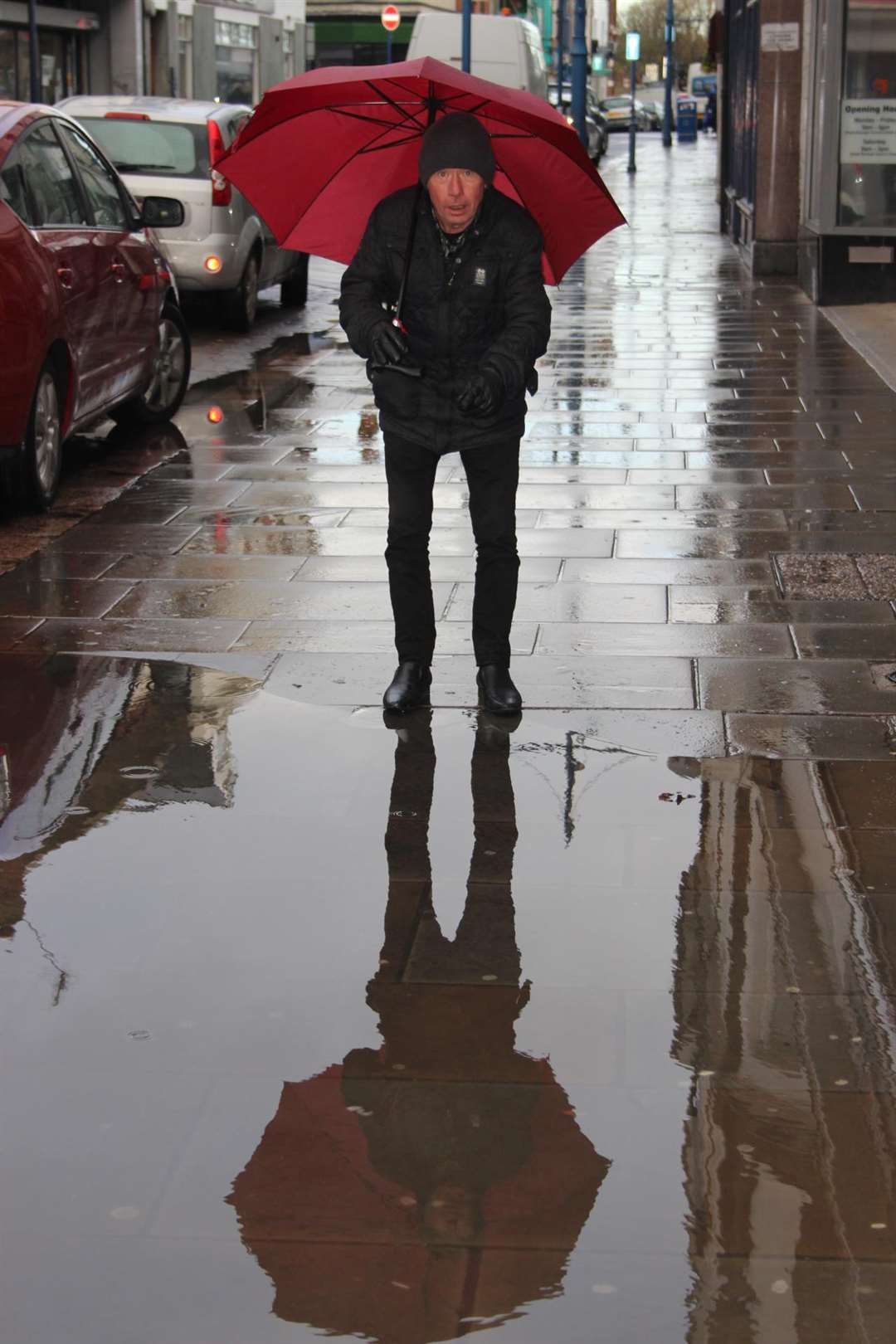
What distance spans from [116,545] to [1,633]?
4.61ft

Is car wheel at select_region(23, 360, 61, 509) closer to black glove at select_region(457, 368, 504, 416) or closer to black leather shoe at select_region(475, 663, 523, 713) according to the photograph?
black leather shoe at select_region(475, 663, 523, 713)

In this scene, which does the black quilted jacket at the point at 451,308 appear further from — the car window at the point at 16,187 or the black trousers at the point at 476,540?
the car window at the point at 16,187

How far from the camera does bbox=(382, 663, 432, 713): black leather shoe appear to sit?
226 inches

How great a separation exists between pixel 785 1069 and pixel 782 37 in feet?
59.4

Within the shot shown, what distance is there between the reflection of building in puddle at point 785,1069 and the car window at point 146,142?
12.1 meters

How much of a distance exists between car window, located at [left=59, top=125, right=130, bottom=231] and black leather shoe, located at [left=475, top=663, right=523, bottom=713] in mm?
4827

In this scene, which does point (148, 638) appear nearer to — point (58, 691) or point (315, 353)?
point (58, 691)

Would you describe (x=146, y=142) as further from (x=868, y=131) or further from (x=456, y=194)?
(x=456, y=194)

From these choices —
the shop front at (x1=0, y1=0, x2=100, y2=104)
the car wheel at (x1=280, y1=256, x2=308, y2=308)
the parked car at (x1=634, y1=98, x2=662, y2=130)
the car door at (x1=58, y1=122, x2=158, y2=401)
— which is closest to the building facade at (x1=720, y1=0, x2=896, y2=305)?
the car wheel at (x1=280, y1=256, x2=308, y2=308)

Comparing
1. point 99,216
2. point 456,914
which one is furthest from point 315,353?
point 456,914

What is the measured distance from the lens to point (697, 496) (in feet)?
29.7

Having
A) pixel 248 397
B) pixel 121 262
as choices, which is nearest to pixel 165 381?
pixel 248 397

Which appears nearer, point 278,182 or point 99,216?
point 278,182

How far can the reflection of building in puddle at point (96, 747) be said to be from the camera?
4824 mm
